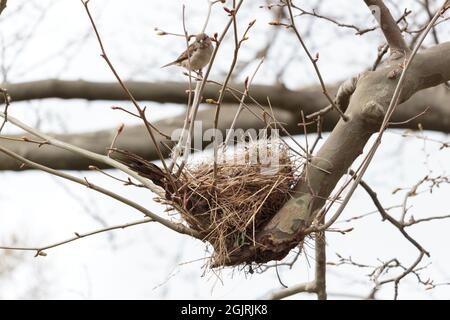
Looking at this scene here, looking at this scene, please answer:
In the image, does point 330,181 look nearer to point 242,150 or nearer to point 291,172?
point 291,172

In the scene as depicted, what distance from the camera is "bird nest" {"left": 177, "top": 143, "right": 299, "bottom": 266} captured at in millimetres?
3084

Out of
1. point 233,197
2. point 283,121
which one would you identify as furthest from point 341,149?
point 283,121

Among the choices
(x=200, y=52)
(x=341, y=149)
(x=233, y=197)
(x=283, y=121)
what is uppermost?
(x=283, y=121)

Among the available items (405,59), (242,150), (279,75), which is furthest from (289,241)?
(279,75)

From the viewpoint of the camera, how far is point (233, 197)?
3.18 metres

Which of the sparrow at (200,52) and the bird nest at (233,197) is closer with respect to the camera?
the bird nest at (233,197)

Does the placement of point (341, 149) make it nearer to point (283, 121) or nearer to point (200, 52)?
point (200, 52)

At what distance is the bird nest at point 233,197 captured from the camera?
3084mm

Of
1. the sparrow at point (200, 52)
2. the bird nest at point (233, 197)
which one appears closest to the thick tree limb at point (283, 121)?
the sparrow at point (200, 52)

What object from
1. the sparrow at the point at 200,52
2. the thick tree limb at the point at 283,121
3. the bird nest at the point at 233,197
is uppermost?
the thick tree limb at the point at 283,121

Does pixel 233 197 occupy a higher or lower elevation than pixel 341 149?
lower

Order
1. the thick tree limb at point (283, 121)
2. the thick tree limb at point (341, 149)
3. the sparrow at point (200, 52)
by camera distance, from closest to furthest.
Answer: the thick tree limb at point (341, 149), the sparrow at point (200, 52), the thick tree limb at point (283, 121)

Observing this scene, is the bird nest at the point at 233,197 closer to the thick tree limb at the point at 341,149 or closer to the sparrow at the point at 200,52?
the thick tree limb at the point at 341,149

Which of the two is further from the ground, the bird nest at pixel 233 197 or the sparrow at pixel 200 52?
the sparrow at pixel 200 52
